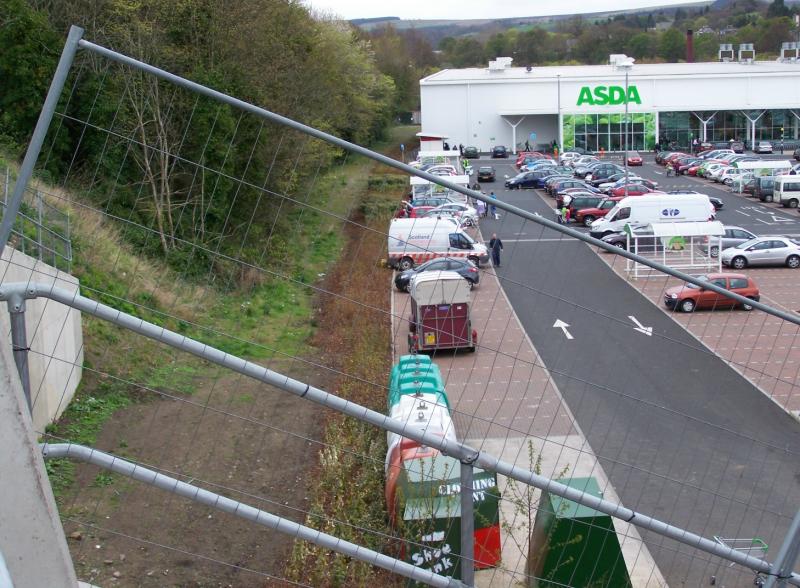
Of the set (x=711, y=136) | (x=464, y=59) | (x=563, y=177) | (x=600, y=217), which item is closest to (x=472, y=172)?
(x=563, y=177)

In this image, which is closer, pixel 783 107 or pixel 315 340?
pixel 315 340

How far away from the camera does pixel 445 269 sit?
13.2ft

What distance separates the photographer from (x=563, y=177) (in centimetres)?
3475

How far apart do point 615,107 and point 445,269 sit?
47.8 meters

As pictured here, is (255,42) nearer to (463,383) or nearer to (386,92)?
(463,383)

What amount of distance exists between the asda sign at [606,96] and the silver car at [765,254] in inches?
1134

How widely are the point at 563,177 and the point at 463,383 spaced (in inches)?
1247

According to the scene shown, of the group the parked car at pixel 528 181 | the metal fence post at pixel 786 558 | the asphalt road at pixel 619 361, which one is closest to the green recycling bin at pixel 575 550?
the asphalt road at pixel 619 361

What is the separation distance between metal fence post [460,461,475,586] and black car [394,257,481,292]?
29.1 inches

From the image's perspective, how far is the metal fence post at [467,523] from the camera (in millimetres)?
3412

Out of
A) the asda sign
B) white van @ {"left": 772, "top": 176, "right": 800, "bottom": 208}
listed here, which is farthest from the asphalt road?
the asda sign

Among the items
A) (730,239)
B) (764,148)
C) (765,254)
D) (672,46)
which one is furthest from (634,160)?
(672,46)

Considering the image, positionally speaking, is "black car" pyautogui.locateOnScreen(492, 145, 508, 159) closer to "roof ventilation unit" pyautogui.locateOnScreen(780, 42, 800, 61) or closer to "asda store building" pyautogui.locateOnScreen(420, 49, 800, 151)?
"asda store building" pyautogui.locateOnScreen(420, 49, 800, 151)

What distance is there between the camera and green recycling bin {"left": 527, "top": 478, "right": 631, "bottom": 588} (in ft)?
20.3
